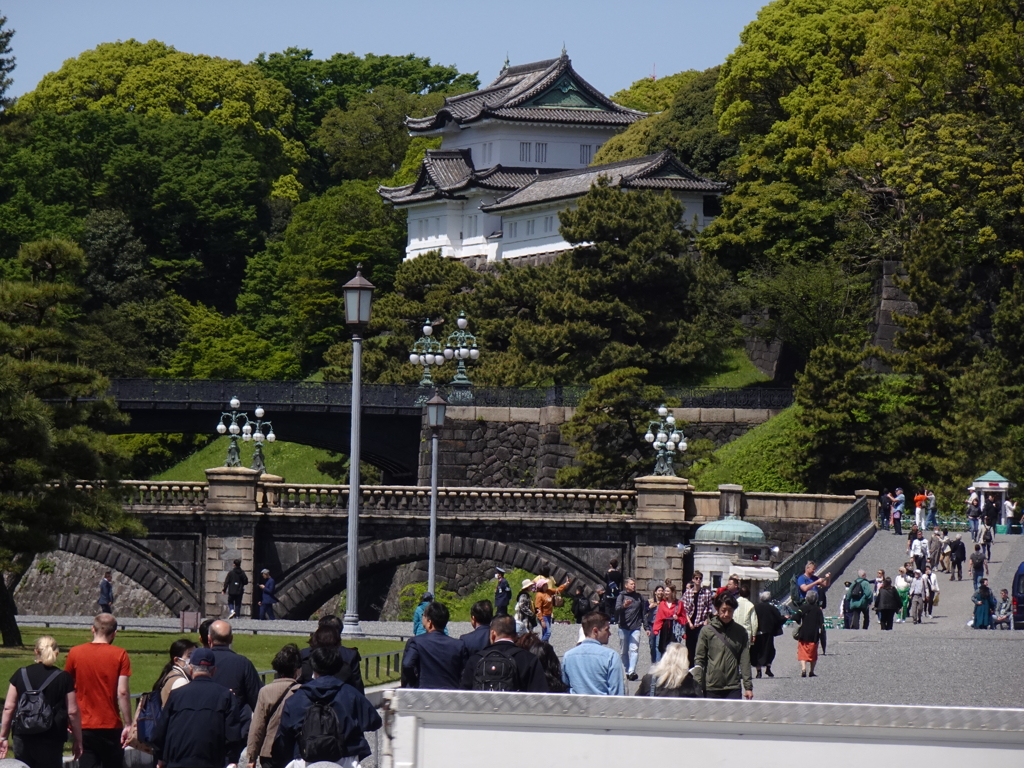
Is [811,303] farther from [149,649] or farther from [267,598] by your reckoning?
[149,649]

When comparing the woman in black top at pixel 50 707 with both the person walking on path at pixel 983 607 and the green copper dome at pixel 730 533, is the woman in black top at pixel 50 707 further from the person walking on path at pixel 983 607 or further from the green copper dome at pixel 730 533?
the green copper dome at pixel 730 533

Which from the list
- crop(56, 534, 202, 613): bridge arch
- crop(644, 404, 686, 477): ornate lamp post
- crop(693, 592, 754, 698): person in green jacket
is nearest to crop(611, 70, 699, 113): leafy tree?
crop(644, 404, 686, 477): ornate lamp post

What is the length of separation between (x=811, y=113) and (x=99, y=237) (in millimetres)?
33399

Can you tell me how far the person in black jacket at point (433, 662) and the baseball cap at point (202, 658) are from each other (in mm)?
1695

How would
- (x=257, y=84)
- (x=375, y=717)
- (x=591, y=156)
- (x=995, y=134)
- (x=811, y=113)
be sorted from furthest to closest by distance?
(x=257, y=84) → (x=591, y=156) → (x=811, y=113) → (x=995, y=134) → (x=375, y=717)

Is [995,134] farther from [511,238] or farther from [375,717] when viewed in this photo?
[375,717]

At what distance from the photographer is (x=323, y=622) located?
11734 millimetres

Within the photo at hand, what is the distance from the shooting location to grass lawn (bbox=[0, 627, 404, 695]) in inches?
875

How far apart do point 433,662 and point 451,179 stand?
73658 millimetres

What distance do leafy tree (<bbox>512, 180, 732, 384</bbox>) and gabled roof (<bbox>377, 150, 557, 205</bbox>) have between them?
67.7 ft

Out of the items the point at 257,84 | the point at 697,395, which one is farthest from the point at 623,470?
the point at 257,84

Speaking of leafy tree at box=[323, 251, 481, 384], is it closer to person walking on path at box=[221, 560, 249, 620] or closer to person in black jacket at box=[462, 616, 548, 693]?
person walking on path at box=[221, 560, 249, 620]

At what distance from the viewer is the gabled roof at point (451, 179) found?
8281 cm

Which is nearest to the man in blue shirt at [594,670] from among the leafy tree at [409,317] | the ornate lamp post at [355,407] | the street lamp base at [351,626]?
the ornate lamp post at [355,407]
